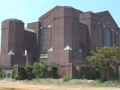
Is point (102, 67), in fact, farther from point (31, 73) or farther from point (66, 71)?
point (31, 73)

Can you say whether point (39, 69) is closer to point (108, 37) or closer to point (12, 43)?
point (12, 43)

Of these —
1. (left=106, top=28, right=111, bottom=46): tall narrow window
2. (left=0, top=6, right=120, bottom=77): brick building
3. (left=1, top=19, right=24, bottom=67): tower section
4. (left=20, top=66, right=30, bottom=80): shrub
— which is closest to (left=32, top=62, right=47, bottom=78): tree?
(left=20, top=66, right=30, bottom=80): shrub

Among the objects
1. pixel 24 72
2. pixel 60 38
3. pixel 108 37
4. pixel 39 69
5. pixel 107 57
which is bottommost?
pixel 24 72

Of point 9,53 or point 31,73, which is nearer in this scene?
point 31,73

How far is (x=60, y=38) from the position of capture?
1735 inches

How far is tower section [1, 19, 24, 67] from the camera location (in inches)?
1903

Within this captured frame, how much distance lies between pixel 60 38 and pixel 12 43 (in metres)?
11.1

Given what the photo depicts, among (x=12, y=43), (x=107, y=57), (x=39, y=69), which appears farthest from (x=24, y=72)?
(x=107, y=57)

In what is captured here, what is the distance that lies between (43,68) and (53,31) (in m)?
7.68

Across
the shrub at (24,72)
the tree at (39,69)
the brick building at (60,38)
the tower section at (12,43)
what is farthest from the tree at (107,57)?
the tower section at (12,43)

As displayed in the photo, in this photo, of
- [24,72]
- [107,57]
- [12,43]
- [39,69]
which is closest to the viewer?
[107,57]

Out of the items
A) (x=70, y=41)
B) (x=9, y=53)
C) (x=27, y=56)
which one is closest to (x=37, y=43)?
(x=27, y=56)

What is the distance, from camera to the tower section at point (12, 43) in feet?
159

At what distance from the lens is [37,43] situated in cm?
5347
